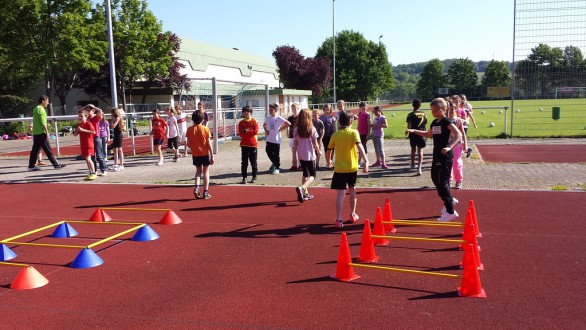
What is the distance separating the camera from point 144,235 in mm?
7363

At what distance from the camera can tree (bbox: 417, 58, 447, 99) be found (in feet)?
447

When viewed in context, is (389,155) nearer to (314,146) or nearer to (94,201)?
(314,146)

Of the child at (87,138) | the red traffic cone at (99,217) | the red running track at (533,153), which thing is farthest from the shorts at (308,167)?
the red running track at (533,153)

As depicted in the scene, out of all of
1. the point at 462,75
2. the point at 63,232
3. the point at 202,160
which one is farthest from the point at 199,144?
the point at 462,75

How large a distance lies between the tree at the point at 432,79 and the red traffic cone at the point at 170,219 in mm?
132959

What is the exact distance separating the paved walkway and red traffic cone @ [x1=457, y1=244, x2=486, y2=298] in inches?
245

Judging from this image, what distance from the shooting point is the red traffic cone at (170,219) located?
835 centimetres

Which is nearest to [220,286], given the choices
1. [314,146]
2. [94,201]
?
[314,146]

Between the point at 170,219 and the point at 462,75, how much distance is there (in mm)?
131976

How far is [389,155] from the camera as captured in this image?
17.0m

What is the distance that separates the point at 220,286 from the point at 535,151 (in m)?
15.5

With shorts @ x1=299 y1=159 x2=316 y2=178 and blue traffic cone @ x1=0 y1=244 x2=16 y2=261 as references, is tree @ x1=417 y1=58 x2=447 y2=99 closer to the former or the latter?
shorts @ x1=299 y1=159 x2=316 y2=178

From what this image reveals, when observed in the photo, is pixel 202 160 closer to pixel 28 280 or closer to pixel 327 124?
pixel 327 124

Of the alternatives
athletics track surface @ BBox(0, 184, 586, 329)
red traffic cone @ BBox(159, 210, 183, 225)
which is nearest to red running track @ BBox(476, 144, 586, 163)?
athletics track surface @ BBox(0, 184, 586, 329)
